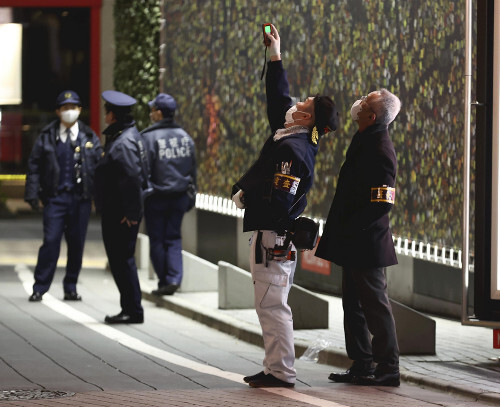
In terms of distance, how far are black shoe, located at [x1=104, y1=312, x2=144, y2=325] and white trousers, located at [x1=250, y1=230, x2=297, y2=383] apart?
3290 millimetres

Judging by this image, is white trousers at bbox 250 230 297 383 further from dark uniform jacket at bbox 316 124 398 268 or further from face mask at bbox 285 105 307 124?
face mask at bbox 285 105 307 124

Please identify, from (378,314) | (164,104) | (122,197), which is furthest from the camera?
(164,104)

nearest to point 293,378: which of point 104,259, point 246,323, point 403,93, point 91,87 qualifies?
point 246,323

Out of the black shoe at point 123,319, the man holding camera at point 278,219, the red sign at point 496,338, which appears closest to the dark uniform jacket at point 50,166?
the black shoe at point 123,319

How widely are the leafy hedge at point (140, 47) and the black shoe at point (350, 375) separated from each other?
8361 millimetres

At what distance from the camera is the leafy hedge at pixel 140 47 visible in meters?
16.6

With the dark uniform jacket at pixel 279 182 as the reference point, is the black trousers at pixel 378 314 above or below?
below

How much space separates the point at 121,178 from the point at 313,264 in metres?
3.19

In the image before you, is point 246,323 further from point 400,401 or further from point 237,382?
point 400,401

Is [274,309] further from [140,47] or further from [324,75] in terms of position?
[140,47]

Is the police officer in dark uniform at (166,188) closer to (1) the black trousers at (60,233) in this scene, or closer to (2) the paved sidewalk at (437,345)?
(2) the paved sidewalk at (437,345)

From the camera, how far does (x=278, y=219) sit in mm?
8156

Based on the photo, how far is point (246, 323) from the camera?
11156 millimetres

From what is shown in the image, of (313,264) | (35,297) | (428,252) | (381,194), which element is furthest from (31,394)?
(313,264)
